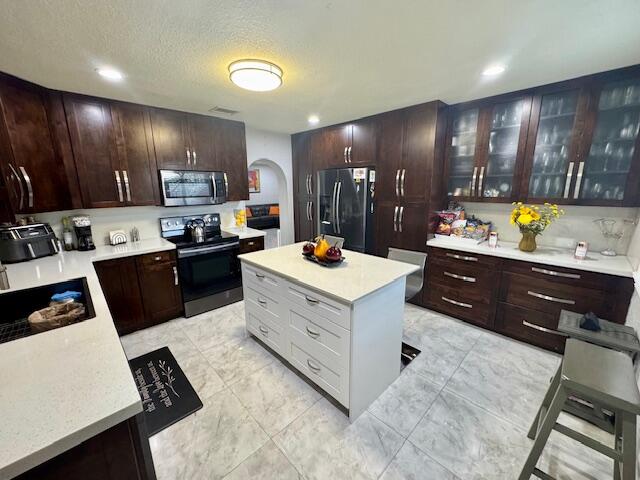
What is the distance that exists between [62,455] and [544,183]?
3.54 m

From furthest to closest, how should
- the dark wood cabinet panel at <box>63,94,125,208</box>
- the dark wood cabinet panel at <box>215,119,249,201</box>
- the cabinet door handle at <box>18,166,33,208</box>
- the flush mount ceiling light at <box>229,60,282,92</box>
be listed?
1. the dark wood cabinet panel at <box>215,119,249,201</box>
2. the dark wood cabinet panel at <box>63,94,125,208</box>
3. the cabinet door handle at <box>18,166,33,208</box>
4. the flush mount ceiling light at <box>229,60,282,92</box>

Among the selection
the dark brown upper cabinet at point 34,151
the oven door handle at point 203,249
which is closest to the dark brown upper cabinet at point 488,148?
the oven door handle at point 203,249

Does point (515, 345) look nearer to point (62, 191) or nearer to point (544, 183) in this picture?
point (544, 183)

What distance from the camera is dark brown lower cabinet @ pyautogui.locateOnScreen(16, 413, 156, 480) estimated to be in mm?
667

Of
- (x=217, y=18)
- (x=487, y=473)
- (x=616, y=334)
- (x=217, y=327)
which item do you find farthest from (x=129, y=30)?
(x=616, y=334)

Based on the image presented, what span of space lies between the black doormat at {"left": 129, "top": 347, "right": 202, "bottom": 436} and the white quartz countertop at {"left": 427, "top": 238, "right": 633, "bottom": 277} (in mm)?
2677

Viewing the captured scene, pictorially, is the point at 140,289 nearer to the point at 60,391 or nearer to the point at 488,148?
the point at 60,391

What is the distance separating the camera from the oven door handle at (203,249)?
2861 millimetres

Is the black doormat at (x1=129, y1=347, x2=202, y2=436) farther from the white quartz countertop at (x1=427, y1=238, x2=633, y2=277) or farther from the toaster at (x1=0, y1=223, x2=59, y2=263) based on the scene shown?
the white quartz countertop at (x1=427, y1=238, x2=633, y2=277)

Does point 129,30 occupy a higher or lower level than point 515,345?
higher

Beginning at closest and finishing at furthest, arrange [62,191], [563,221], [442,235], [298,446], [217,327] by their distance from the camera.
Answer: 1. [298,446]
2. [62,191]
3. [563,221]
4. [217,327]
5. [442,235]

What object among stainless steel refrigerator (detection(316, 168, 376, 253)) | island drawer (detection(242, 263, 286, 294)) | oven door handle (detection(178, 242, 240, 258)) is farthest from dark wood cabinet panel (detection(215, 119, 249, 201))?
island drawer (detection(242, 263, 286, 294))

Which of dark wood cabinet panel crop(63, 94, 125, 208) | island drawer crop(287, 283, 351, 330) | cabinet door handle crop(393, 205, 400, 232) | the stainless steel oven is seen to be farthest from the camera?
cabinet door handle crop(393, 205, 400, 232)

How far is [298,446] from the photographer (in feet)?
5.08
